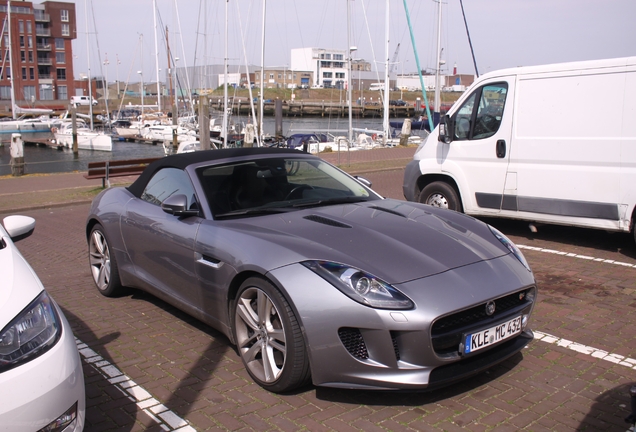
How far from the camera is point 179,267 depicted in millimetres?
4824

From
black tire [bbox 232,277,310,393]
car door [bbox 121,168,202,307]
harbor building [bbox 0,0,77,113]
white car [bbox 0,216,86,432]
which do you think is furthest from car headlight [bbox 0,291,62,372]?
harbor building [bbox 0,0,77,113]

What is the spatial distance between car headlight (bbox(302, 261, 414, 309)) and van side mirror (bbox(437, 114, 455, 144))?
18.8 ft

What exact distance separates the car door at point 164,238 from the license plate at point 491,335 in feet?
6.80

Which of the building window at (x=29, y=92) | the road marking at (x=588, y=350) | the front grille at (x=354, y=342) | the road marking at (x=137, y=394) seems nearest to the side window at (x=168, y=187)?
the road marking at (x=137, y=394)

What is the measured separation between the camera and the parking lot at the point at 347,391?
3.62 meters

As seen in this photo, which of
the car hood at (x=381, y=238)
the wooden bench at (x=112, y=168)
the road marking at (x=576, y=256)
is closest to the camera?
the car hood at (x=381, y=238)

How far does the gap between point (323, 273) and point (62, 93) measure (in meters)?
103

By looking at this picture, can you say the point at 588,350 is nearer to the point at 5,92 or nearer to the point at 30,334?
the point at 30,334

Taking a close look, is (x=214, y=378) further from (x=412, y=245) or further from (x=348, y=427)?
(x=412, y=245)

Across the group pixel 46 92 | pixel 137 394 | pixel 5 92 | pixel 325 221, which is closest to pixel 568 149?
pixel 325 221

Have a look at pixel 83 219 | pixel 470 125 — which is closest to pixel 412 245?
pixel 470 125

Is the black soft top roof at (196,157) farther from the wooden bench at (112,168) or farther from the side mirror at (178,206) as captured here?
the wooden bench at (112,168)

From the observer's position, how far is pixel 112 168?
13852 mm

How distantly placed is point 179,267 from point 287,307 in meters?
1.42
